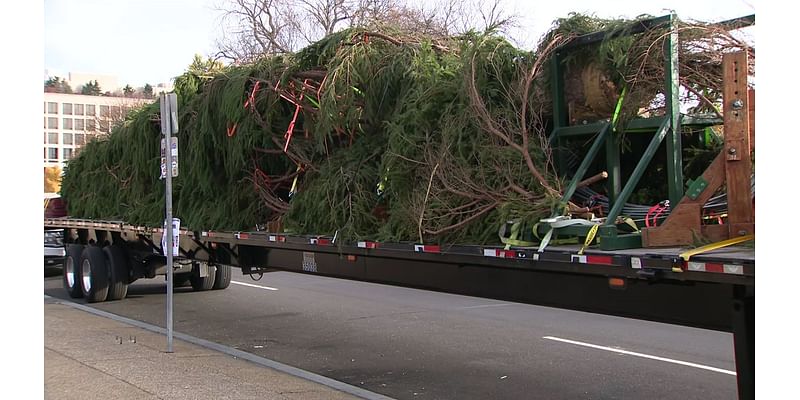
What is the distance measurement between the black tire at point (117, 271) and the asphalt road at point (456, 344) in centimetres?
25

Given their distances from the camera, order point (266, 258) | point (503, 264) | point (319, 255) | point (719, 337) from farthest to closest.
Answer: point (719, 337), point (266, 258), point (319, 255), point (503, 264)

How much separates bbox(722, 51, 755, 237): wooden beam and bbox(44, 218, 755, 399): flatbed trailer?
0.34 metres

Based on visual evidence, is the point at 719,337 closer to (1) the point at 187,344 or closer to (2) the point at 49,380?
(1) the point at 187,344

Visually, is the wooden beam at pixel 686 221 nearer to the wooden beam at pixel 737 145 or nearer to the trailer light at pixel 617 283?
the wooden beam at pixel 737 145

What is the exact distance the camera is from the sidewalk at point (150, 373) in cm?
674

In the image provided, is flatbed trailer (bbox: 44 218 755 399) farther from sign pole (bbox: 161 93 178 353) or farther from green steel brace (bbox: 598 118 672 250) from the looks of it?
sign pole (bbox: 161 93 178 353)

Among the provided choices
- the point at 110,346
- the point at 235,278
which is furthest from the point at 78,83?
the point at 110,346

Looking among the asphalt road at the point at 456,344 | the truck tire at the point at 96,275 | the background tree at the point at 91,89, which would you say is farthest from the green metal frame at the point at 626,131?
the background tree at the point at 91,89

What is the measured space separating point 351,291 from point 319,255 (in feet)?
24.3

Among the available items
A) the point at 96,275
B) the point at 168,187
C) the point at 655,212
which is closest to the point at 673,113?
the point at 655,212

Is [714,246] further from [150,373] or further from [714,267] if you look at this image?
[150,373]

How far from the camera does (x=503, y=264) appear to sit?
569 cm

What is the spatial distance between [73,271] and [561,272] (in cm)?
1159

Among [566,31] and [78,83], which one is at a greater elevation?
[78,83]
